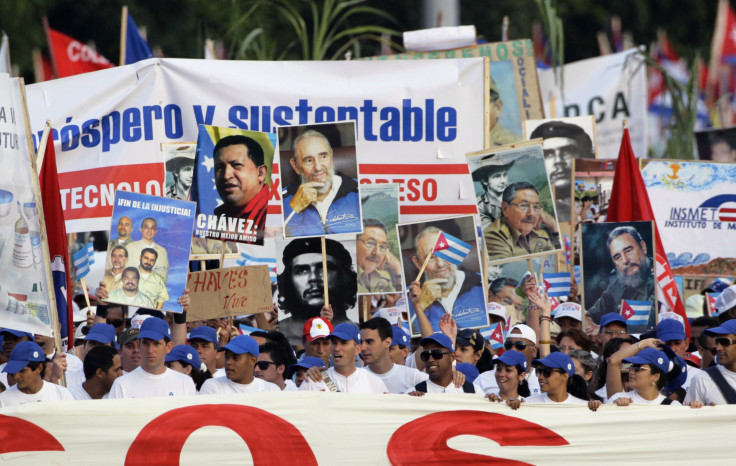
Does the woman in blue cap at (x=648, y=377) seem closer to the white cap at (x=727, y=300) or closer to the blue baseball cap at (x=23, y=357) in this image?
the white cap at (x=727, y=300)

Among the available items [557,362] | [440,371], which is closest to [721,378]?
[557,362]

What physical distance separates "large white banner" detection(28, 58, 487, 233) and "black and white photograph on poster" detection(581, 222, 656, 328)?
152 centimetres

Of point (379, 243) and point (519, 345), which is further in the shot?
point (379, 243)

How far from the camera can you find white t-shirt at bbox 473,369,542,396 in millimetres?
8297

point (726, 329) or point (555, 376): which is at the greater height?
point (726, 329)

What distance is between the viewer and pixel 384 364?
8359 mm

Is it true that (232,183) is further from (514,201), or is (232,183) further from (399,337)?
(514,201)

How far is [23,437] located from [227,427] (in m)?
1.05

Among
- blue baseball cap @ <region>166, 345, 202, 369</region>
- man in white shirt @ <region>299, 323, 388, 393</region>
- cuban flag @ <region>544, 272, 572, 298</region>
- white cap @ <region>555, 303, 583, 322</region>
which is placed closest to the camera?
man in white shirt @ <region>299, 323, 388, 393</region>

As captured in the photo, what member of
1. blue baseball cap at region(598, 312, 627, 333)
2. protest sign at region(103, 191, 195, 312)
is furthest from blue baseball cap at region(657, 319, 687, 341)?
protest sign at region(103, 191, 195, 312)

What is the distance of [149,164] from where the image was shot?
10.7 metres

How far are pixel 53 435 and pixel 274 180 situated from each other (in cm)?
441

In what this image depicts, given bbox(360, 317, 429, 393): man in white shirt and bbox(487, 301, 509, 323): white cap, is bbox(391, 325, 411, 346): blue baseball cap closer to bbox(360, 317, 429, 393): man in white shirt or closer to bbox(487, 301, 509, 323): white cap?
bbox(360, 317, 429, 393): man in white shirt

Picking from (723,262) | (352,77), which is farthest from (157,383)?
(723,262)
